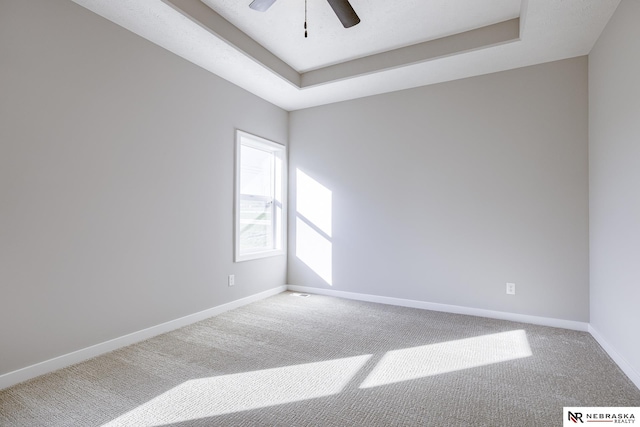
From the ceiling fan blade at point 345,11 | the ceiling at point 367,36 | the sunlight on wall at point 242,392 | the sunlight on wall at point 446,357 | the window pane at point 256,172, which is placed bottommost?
the sunlight on wall at point 242,392

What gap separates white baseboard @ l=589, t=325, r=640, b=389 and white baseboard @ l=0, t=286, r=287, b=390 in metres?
3.44

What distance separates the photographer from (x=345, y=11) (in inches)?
88.5

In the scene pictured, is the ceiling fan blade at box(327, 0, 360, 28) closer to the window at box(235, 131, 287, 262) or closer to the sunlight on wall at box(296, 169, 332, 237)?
the window at box(235, 131, 287, 262)

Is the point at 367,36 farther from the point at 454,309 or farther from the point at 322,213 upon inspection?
the point at 454,309

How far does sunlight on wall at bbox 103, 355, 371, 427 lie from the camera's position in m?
1.72

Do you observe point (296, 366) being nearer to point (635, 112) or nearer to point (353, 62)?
point (635, 112)

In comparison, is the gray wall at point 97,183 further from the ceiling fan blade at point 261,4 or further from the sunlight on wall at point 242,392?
the ceiling fan blade at point 261,4

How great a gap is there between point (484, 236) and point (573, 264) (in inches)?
31.3

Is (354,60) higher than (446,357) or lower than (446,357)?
higher

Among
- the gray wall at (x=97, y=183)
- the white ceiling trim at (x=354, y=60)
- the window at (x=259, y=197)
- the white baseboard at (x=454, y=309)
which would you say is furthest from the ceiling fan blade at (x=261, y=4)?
the white baseboard at (x=454, y=309)

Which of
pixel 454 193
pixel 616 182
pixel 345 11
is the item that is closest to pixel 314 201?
pixel 454 193

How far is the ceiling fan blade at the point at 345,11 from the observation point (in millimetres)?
2178

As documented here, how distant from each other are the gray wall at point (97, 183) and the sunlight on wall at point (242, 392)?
1.03 meters

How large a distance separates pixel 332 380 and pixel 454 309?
2.04 metres
